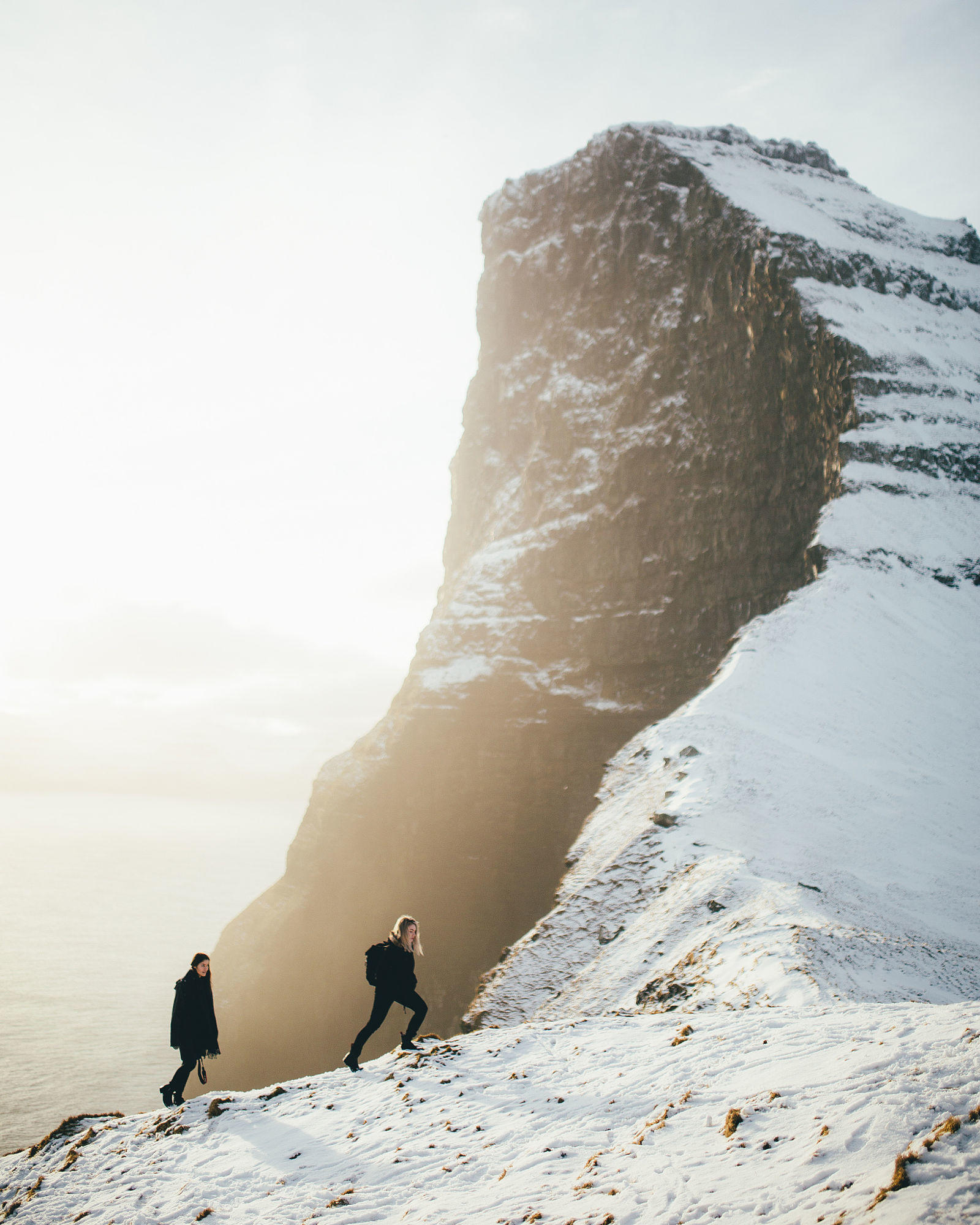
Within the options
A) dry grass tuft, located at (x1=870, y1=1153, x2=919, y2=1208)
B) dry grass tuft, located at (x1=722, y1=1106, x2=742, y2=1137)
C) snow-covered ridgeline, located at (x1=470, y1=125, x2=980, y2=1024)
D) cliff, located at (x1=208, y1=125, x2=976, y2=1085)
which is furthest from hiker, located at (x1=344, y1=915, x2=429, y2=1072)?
cliff, located at (x1=208, y1=125, x2=976, y2=1085)

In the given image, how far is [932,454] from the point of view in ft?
150

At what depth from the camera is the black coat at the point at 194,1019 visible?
9.84 m

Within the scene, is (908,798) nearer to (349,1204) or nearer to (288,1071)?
(349,1204)

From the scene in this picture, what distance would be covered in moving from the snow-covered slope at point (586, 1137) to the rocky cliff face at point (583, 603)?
3342cm

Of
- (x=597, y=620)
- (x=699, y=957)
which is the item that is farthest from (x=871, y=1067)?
(x=597, y=620)

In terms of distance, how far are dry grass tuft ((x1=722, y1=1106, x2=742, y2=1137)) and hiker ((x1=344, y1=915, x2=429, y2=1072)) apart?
440 cm

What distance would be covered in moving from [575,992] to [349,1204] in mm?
12506

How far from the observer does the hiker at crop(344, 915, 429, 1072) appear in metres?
9.67

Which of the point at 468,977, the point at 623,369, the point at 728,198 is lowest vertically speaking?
the point at 468,977

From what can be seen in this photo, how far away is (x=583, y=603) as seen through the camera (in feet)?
177

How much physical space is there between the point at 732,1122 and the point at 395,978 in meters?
4.89

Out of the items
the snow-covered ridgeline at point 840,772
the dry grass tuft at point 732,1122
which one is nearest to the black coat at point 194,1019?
the dry grass tuft at point 732,1122

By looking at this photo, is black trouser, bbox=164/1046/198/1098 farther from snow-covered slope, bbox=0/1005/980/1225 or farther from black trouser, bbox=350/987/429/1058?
black trouser, bbox=350/987/429/1058

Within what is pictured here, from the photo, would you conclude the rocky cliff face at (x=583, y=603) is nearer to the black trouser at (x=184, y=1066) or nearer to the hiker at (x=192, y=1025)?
the hiker at (x=192, y=1025)
